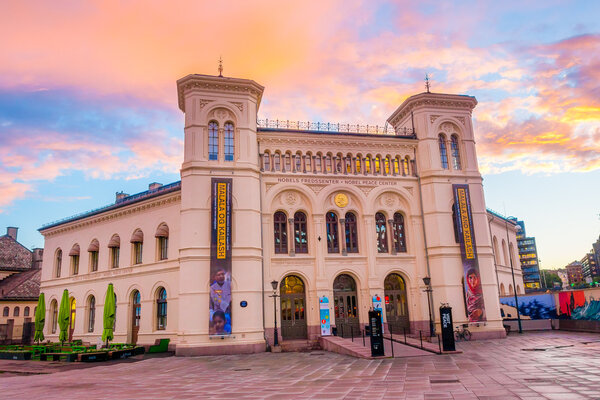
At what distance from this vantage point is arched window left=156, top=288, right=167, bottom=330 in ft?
101

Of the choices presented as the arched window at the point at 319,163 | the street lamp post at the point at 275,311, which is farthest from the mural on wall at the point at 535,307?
the street lamp post at the point at 275,311

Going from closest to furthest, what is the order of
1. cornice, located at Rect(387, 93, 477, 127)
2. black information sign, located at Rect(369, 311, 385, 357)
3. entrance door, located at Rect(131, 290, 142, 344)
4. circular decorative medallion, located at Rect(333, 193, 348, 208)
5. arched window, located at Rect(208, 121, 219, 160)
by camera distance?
1. black information sign, located at Rect(369, 311, 385, 357)
2. arched window, located at Rect(208, 121, 219, 160)
3. circular decorative medallion, located at Rect(333, 193, 348, 208)
4. entrance door, located at Rect(131, 290, 142, 344)
5. cornice, located at Rect(387, 93, 477, 127)

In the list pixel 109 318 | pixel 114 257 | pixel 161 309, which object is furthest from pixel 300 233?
pixel 114 257

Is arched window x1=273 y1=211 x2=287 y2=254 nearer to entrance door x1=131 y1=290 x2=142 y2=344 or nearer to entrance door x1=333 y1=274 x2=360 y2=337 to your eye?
entrance door x1=333 y1=274 x2=360 y2=337

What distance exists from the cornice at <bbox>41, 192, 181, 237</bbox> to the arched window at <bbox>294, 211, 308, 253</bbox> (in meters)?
8.09

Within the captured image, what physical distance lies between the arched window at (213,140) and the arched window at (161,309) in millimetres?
9907

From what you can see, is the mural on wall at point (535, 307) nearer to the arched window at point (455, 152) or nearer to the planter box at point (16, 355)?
the arched window at point (455, 152)

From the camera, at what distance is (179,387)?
15.1 m

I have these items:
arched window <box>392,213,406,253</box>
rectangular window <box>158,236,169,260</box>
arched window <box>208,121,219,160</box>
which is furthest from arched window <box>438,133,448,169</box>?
rectangular window <box>158,236,169,260</box>

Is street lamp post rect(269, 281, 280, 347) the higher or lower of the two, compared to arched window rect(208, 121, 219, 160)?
lower

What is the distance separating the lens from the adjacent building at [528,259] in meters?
134

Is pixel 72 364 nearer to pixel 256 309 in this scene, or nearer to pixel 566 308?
pixel 256 309

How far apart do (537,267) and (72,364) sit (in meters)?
139

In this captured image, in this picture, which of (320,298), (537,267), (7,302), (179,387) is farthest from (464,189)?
(537,267)
